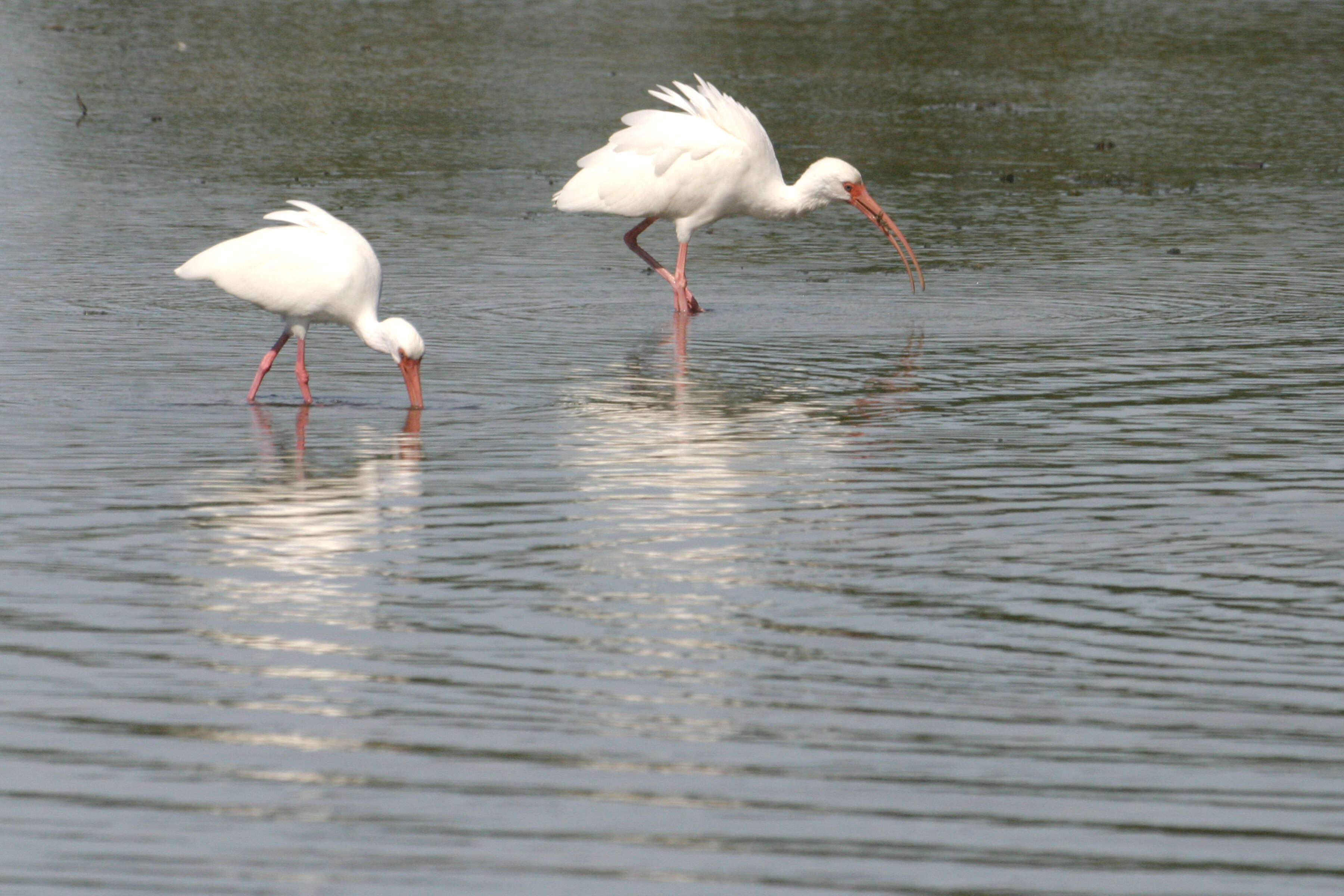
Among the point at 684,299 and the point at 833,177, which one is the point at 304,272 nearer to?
the point at 684,299

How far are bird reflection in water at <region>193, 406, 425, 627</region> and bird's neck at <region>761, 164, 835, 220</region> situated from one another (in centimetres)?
607

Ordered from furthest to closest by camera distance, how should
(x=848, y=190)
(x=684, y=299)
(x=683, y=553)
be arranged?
(x=848, y=190) < (x=684, y=299) < (x=683, y=553)

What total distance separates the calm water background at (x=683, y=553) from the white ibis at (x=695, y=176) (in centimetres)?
48

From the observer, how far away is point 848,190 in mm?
16156

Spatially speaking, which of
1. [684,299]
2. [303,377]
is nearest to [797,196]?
[684,299]

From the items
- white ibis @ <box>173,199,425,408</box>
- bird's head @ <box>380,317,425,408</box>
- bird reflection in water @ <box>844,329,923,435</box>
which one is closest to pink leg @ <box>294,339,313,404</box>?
white ibis @ <box>173,199,425,408</box>

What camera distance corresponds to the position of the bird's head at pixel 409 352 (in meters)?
10.6

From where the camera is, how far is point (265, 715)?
579 cm

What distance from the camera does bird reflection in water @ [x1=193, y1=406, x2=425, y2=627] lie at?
7.01 m

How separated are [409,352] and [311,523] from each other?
8.47 ft

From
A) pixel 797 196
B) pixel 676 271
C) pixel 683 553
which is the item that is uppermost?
pixel 797 196

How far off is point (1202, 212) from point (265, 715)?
13922 millimetres

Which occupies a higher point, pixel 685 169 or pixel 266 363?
pixel 685 169

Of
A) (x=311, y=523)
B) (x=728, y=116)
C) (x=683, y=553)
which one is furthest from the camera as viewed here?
(x=728, y=116)
